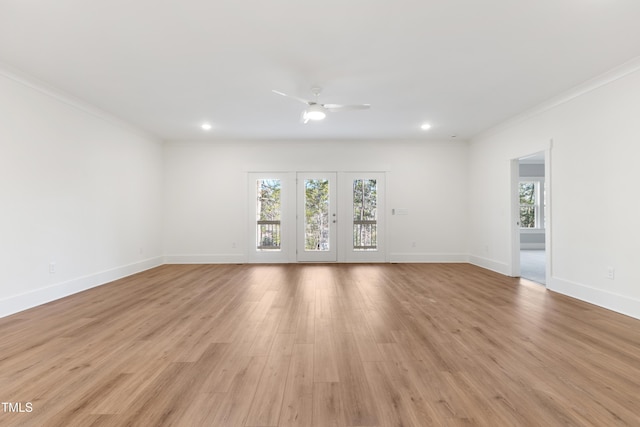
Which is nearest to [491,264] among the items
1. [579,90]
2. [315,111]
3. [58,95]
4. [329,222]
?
[579,90]

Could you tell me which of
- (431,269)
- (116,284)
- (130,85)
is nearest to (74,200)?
(116,284)

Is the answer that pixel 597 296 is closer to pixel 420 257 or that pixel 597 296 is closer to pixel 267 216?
pixel 420 257

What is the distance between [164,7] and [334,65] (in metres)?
1.68

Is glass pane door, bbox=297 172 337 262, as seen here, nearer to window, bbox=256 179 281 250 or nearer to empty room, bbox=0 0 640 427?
empty room, bbox=0 0 640 427

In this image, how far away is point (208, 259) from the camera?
6.80 metres

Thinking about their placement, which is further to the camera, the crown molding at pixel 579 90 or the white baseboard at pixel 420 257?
the white baseboard at pixel 420 257

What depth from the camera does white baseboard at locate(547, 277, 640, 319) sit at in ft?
10.6

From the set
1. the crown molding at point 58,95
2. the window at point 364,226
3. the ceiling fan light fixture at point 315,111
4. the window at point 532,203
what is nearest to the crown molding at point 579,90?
the window at point 364,226

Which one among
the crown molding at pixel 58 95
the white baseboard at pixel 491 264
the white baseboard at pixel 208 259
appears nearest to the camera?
the crown molding at pixel 58 95

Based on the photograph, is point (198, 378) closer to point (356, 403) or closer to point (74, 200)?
point (356, 403)

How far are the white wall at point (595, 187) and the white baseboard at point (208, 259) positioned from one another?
5693mm

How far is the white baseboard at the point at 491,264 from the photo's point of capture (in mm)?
5453

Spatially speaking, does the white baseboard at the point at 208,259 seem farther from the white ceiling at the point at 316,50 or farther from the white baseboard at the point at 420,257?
the white baseboard at the point at 420,257

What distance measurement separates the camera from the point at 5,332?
2.81 meters
